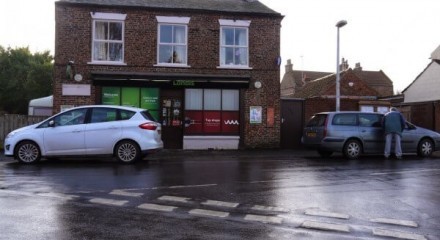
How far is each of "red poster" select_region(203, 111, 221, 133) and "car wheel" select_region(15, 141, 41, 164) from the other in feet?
26.0

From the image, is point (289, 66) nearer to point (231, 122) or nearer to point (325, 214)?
point (231, 122)

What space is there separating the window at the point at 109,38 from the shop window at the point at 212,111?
3.29 metres

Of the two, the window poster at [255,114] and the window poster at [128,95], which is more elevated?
the window poster at [128,95]

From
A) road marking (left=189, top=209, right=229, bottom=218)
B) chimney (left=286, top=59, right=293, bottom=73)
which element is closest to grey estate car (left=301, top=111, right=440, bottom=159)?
road marking (left=189, top=209, right=229, bottom=218)

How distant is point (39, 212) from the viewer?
21.9 feet

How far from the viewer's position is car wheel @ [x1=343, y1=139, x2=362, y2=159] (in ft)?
51.8

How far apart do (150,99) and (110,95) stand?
161cm

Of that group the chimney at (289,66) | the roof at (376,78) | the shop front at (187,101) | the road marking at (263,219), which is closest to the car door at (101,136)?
the shop front at (187,101)

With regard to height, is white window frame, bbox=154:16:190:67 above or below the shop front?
above

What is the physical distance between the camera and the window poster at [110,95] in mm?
19000

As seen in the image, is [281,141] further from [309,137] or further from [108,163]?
[108,163]

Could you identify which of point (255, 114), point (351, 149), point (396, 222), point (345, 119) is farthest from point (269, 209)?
point (255, 114)

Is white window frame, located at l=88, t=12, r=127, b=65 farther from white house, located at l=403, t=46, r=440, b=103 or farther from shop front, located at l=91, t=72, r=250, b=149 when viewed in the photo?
white house, located at l=403, t=46, r=440, b=103

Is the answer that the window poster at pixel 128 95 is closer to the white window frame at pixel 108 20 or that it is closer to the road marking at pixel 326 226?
the white window frame at pixel 108 20
